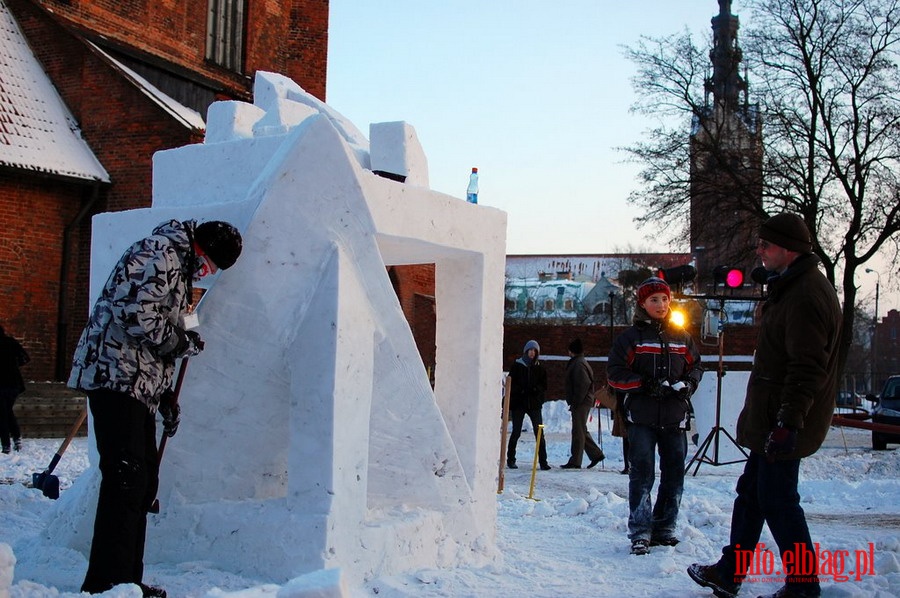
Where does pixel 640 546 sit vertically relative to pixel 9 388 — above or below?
below

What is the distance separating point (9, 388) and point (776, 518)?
1027 centimetres

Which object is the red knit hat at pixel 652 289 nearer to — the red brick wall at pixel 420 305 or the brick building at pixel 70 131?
the brick building at pixel 70 131

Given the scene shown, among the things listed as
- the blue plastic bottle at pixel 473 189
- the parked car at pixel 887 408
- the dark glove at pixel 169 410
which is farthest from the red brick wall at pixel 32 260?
the parked car at pixel 887 408

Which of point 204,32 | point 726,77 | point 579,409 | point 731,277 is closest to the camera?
point 731,277

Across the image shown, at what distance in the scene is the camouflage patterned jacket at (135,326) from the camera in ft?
12.9

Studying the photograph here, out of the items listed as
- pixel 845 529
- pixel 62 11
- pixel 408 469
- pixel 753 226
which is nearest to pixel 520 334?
pixel 753 226

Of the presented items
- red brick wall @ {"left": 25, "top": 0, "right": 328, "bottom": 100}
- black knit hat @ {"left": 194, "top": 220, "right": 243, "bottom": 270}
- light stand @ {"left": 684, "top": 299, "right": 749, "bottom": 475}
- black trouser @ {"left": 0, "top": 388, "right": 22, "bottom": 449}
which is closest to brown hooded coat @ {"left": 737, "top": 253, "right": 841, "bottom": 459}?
black knit hat @ {"left": 194, "top": 220, "right": 243, "bottom": 270}

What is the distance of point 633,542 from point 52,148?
47.2 feet

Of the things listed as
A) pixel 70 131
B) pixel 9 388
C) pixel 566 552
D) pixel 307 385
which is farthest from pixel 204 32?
pixel 307 385

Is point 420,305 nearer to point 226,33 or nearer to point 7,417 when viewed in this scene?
point 226,33

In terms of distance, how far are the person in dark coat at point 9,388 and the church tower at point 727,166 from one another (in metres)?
15.5

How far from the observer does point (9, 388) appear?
11.8 metres

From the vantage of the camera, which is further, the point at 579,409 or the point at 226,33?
the point at 226,33

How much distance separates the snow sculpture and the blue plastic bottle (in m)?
0.55
